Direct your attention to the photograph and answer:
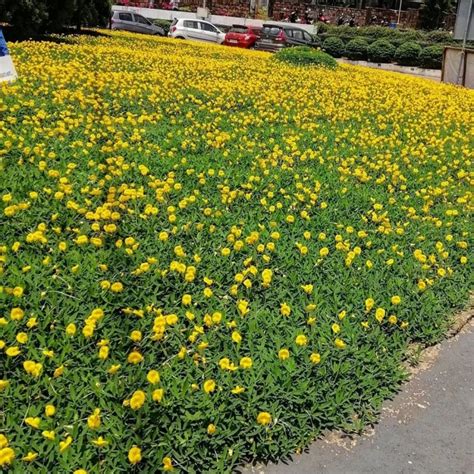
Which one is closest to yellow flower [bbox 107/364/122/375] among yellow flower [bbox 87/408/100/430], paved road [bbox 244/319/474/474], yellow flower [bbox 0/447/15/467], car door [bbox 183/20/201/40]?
yellow flower [bbox 87/408/100/430]

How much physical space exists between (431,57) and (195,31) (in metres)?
13.7

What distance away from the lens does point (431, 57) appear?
32625 mm

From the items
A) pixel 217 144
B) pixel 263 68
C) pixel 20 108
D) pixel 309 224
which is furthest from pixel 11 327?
pixel 263 68

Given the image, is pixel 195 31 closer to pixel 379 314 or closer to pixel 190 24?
pixel 190 24

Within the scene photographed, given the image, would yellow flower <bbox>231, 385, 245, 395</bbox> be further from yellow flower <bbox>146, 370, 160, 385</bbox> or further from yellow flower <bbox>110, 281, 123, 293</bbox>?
yellow flower <bbox>110, 281, 123, 293</bbox>

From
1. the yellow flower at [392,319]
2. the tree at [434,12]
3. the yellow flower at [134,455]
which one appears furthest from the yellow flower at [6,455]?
the tree at [434,12]

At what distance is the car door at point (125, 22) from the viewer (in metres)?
32.0

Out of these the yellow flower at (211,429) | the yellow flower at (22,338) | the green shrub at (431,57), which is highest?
the green shrub at (431,57)

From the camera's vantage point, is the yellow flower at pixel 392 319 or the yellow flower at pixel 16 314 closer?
the yellow flower at pixel 16 314

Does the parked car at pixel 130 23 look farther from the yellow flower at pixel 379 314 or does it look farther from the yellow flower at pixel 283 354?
the yellow flower at pixel 283 354

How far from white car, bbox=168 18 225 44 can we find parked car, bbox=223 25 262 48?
5.06ft

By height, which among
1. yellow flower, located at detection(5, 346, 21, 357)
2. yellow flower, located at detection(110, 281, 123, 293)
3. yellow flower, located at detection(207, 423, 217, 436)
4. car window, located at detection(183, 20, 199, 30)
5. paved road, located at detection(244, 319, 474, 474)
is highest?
car window, located at detection(183, 20, 199, 30)

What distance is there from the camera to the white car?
33.3 m

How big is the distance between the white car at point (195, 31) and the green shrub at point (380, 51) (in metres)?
8.79
